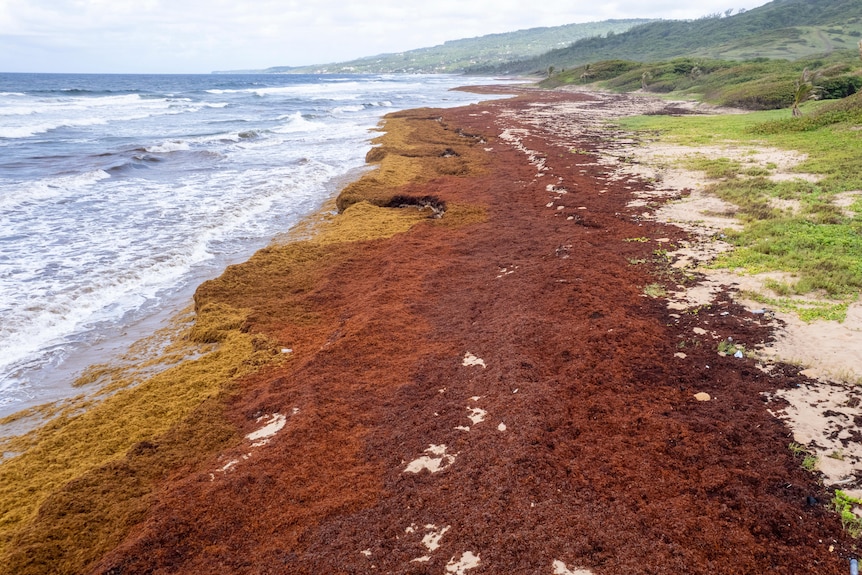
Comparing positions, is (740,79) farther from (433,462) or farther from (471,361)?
(433,462)

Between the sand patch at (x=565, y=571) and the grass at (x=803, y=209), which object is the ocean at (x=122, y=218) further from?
the grass at (x=803, y=209)

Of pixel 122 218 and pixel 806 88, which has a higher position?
pixel 806 88

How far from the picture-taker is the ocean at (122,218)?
8617 mm

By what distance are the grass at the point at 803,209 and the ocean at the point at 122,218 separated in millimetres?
10953

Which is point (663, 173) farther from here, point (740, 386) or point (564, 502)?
point (564, 502)

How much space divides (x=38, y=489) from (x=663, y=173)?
56.3 feet

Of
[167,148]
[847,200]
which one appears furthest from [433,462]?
[167,148]

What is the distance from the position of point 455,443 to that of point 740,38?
11581 centimetres

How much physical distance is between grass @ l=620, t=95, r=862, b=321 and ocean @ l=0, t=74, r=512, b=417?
1095 cm

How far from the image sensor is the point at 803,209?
35.7 feet

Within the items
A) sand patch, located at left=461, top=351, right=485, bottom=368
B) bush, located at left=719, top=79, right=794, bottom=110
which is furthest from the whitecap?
bush, located at left=719, top=79, right=794, bottom=110

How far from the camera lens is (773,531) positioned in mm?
3807

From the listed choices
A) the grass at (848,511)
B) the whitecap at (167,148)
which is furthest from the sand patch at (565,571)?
the whitecap at (167,148)

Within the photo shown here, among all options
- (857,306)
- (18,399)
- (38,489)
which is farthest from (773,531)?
(18,399)
